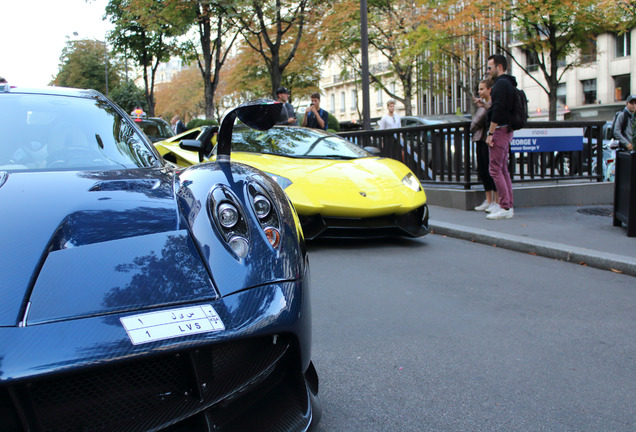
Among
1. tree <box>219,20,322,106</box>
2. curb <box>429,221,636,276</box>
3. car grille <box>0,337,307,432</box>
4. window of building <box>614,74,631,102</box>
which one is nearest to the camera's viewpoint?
car grille <box>0,337,307,432</box>

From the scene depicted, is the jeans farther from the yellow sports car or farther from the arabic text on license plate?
the arabic text on license plate

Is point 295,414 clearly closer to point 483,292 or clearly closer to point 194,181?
point 194,181

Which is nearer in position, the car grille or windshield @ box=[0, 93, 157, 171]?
the car grille

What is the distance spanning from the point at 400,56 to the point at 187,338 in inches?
1178

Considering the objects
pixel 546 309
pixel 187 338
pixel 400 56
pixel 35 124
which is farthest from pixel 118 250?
pixel 400 56

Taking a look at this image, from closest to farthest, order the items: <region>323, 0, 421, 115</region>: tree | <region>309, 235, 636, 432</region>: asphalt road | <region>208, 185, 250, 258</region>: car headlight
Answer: <region>208, 185, 250, 258</region>: car headlight, <region>309, 235, 636, 432</region>: asphalt road, <region>323, 0, 421, 115</region>: tree

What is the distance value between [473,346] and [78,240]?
2200mm

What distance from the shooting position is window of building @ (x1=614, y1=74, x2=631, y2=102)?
36.6m

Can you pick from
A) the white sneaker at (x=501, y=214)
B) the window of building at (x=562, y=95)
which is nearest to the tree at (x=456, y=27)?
the window of building at (x=562, y=95)

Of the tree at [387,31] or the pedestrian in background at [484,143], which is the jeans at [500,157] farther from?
the tree at [387,31]

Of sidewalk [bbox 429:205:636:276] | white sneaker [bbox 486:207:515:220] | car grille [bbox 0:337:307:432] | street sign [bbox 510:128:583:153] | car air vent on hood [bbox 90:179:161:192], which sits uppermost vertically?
car air vent on hood [bbox 90:179:161:192]

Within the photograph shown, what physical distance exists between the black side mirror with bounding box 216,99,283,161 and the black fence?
6.66 m

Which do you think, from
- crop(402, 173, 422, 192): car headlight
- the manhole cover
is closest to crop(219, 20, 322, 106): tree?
the manhole cover

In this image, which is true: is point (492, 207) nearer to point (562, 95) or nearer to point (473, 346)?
point (473, 346)
